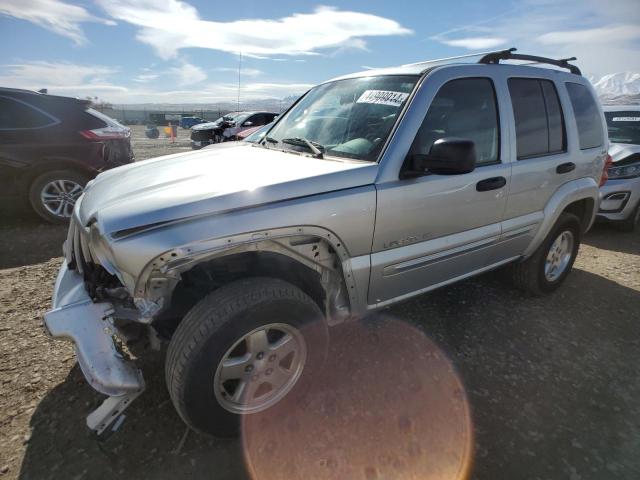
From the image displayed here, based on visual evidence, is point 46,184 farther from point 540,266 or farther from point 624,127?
point 624,127

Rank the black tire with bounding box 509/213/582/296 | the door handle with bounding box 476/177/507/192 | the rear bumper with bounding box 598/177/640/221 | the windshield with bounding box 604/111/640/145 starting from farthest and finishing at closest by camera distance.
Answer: the windshield with bounding box 604/111/640/145
the rear bumper with bounding box 598/177/640/221
the black tire with bounding box 509/213/582/296
the door handle with bounding box 476/177/507/192

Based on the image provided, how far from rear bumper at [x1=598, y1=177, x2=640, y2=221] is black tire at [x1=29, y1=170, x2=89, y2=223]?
7.41m

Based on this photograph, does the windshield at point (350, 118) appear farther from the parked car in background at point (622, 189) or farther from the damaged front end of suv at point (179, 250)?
the parked car in background at point (622, 189)

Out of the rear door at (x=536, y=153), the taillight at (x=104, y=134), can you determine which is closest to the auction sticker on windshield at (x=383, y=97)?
the rear door at (x=536, y=153)

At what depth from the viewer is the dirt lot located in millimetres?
1896

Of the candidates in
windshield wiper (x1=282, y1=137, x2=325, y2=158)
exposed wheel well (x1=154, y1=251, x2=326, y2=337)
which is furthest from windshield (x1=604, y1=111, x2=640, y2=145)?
exposed wheel well (x1=154, y1=251, x2=326, y2=337)

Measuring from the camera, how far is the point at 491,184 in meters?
2.54

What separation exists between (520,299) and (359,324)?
1.69 meters

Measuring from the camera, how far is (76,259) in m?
2.13

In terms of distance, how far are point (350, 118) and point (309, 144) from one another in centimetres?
36

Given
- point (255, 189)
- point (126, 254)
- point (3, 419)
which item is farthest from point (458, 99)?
point (3, 419)

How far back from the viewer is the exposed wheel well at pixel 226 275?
1950 mm

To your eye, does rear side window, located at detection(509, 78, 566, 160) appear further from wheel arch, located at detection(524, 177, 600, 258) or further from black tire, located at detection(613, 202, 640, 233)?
black tire, located at detection(613, 202, 640, 233)

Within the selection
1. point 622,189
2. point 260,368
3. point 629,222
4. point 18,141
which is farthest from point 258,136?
point 629,222
